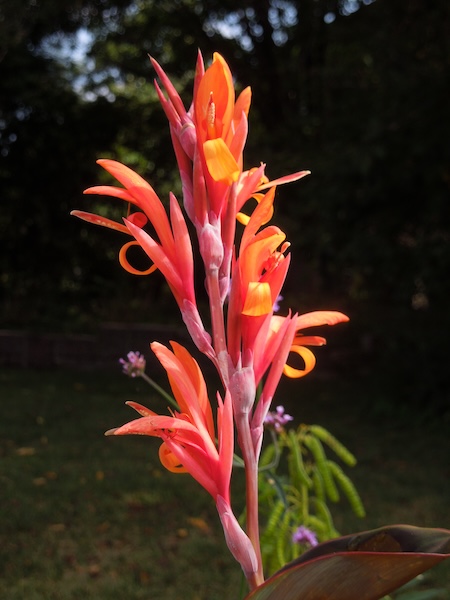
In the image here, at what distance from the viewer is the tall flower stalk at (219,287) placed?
0.74 meters

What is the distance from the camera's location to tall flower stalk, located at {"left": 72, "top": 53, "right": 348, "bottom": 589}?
0.74 meters

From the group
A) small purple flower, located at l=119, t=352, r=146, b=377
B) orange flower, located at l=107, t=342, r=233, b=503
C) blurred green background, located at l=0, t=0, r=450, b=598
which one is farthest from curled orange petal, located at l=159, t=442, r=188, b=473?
blurred green background, located at l=0, t=0, r=450, b=598

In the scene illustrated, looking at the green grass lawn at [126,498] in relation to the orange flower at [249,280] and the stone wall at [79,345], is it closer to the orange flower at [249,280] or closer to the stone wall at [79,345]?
the orange flower at [249,280]

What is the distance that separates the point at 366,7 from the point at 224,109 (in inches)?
257

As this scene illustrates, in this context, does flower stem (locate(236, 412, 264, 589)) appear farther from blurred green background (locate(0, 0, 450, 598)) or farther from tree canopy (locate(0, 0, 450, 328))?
tree canopy (locate(0, 0, 450, 328))

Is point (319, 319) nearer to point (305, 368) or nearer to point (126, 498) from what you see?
point (305, 368)

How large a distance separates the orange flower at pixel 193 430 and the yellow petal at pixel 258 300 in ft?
0.30

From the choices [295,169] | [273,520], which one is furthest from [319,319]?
[295,169]

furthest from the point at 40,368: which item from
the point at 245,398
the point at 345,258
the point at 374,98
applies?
the point at 245,398

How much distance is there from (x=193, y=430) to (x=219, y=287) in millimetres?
158

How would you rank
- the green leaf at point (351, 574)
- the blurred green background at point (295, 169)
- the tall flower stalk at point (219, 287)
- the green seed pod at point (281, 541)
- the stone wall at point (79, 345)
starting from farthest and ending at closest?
the stone wall at point (79, 345)
the blurred green background at point (295, 169)
the green seed pod at point (281, 541)
the tall flower stalk at point (219, 287)
the green leaf at point (351, 574)

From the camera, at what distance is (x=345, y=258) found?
6227 mm

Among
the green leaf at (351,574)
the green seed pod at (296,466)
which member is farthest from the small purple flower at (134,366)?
the green leaf at (351,574)

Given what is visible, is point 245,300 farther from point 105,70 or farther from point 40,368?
point 105,70
